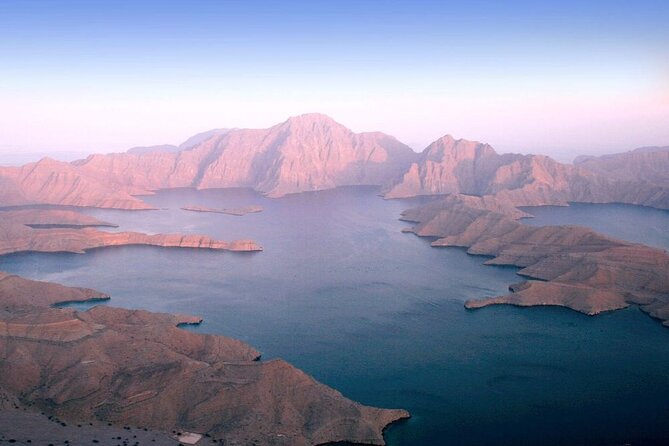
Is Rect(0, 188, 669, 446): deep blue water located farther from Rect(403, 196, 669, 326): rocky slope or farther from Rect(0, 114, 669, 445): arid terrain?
Rect(0, 114, 669, 445): arid terrain

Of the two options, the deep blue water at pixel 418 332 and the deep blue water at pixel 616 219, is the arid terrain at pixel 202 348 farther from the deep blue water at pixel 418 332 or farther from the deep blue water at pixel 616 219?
the deep blue water at pixel 616 219

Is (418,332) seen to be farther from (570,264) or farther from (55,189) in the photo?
(55,189)

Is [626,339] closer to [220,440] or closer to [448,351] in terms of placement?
[448,351]

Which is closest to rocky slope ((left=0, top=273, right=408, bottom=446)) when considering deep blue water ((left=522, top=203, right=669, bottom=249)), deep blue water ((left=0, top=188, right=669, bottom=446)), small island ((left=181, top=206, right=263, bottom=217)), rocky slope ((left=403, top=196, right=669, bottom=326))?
deep blue water ((left=0, top=188, right=669, bottom=446))

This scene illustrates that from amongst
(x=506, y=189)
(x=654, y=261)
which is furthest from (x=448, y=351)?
(x=506, y=189)

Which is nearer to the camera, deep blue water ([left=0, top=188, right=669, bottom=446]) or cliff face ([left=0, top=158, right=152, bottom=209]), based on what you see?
deep blue water ([left=0, top=188, right=669, bottom=446])

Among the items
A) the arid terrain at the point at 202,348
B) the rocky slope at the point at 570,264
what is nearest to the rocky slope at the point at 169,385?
the arid terrain at the point at 202,348

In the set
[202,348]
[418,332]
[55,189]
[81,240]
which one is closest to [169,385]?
[202,348]
